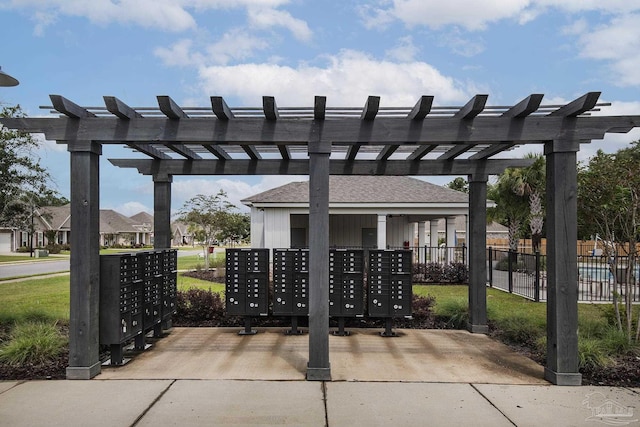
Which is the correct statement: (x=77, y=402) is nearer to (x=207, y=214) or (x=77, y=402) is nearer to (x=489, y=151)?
(x=489, y=151)

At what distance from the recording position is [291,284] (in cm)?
803

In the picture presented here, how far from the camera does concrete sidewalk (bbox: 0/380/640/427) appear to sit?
428 cm

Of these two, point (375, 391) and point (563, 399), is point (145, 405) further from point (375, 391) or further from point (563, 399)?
point (563, 399)

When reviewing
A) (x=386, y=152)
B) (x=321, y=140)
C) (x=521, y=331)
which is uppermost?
(x=386, y=152)

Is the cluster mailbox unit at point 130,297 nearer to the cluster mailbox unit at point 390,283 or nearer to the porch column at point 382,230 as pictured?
the cluster mailbox unit at point 390,283

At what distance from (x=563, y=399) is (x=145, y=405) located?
177 inches

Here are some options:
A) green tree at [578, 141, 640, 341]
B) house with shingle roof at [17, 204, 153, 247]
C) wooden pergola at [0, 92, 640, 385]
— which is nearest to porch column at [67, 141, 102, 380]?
wooden pergola at [0, 92, 640, 385]

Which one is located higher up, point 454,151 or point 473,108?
point 473,108

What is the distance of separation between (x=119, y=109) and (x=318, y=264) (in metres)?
3.00

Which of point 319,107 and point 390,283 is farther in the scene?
point 390,283

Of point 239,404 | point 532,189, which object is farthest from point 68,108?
point 532,189

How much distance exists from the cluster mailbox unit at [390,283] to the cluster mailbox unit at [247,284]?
1905 mm

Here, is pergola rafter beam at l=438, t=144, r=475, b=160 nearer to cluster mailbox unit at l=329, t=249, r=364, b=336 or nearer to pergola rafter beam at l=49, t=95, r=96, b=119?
cluster mailbox unit at l=329, t=249, r=364, b=336

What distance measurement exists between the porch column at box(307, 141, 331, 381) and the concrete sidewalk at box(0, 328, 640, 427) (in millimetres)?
378
